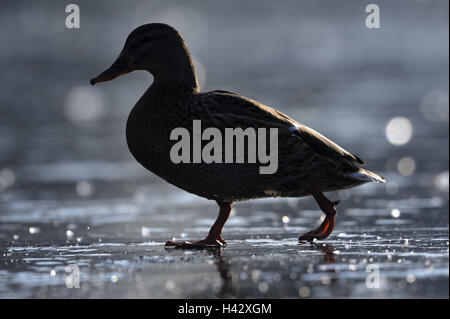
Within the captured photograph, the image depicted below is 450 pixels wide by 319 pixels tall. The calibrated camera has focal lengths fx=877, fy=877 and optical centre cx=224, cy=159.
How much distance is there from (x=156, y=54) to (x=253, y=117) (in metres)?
0.94

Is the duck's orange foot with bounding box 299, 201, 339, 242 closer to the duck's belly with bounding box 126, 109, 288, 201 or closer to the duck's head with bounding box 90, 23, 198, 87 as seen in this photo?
the duck's belly with bounding box 126, 109, 288, 201

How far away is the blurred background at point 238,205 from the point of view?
15.8ft

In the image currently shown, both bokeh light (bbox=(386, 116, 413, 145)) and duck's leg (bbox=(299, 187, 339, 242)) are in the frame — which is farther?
bokeh light (bbox=(386, 116, 413, 145))

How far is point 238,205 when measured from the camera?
9016mm

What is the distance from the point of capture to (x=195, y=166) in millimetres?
5875

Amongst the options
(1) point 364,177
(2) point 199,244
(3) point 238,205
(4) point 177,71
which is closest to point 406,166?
(3) point 238,205

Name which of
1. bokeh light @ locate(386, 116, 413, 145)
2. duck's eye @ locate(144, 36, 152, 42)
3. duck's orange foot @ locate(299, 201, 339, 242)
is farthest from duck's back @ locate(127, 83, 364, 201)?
bokeh light @ locate(386, 116, 413, 145)

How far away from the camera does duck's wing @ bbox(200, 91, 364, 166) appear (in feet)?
19.6

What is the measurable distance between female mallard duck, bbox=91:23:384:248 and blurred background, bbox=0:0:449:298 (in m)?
0.38

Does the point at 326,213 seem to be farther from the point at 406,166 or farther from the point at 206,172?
the point at 406,166

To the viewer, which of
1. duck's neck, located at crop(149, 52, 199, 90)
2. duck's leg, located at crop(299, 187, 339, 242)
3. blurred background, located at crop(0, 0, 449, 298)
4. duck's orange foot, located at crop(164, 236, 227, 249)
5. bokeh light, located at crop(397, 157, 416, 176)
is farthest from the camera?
bokeh light, located at crop(397, 157, 416, 176)
